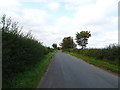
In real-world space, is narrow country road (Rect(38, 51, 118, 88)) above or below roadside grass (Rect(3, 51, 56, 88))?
below

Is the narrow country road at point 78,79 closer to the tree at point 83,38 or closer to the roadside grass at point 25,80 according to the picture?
the roadside grass at point 25,80

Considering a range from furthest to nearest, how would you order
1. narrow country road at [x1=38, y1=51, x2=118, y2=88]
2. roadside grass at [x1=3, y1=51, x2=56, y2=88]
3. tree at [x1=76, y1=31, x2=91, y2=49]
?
tree at [x1=76, y1=31, x2=91, y2=49] < narrow country road at [x1=38, y1=51, x2=118, y2=88] < roadside grass at [x1=3, y1=51, x2=56, y2=88]

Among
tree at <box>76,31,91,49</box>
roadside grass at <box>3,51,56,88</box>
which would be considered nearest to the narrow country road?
roadside grass at <box>3,51,56,88</box>

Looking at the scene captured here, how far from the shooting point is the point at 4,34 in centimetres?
852

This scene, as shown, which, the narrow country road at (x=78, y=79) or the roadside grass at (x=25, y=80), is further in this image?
the narrow country road at (x=78, y=79)

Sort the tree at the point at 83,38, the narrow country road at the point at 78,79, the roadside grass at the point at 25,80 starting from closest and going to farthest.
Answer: the roadside grass at the point at 25,80 → the narrow country road at the point at 78,79 → the tree at the point at 83,38

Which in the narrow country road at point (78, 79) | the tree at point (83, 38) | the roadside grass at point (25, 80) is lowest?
the narrow country road at point (78, 79)

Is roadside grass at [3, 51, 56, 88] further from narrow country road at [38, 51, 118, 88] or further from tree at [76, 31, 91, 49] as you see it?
tree at [76, 31, 91, 49]

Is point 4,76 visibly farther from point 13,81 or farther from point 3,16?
point 3,16

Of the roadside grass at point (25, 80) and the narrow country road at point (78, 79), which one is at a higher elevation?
the roadside grass at point (25, 80)

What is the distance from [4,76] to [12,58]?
1118 millimetres

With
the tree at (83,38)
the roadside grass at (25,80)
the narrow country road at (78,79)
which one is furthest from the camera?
the tree at (83,38)

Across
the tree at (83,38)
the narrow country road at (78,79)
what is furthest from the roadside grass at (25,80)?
the tree at (83,38)

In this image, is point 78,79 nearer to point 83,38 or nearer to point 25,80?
point 25,80
